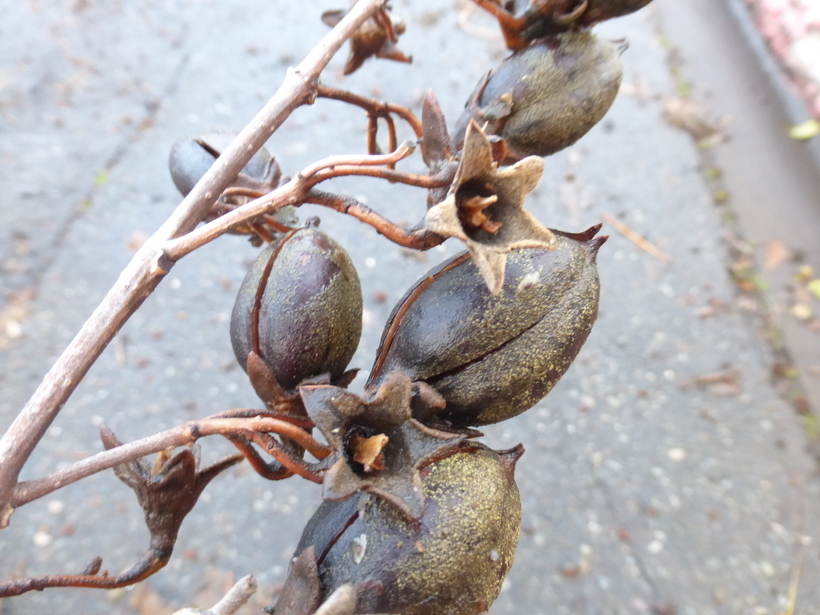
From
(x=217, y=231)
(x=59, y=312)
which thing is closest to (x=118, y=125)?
(x=59, y=312)

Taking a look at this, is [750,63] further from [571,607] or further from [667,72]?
[571,607]

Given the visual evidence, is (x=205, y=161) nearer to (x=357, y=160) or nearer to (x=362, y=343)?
(x=357, y=160)

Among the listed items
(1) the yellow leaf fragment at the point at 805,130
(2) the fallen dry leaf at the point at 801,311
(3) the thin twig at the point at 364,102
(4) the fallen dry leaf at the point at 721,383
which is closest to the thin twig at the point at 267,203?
(3) the thin twig at the point at 364,102

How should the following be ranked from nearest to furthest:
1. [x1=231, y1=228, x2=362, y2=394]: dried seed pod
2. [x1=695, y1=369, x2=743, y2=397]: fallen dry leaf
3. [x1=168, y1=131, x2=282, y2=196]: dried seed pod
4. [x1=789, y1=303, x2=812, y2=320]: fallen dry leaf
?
[x1=231, y1=228, x2=362, y2=394]: dried seed pod, [x1=168, y1=131, x2=282, y2=196]: dried seed pod, [x1=695, y1=369, x2=743, y2=397]: fallen dry leaf, [x1=789, y1=303, x2=812, y2=320]: fallen dry leaf

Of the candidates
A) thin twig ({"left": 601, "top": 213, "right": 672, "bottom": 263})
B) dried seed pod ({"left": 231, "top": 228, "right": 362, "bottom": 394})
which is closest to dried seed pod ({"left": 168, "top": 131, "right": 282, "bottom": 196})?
dried seed pod ({"left": 231, "top": 228, "right": 362, "bottom": 394})

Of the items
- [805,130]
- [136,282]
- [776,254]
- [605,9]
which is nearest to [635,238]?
[776,254]

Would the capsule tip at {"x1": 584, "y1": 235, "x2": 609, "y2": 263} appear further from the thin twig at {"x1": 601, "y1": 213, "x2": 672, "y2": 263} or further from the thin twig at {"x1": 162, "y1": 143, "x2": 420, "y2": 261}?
the thin twig at {"x1": 601, "y1": 213, "x2": 672, "y2": 263}
